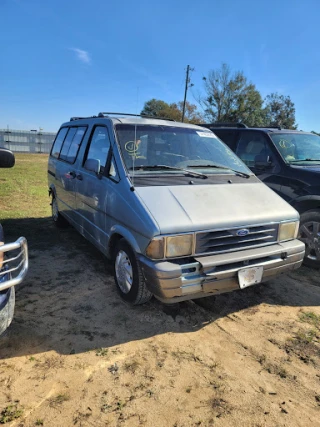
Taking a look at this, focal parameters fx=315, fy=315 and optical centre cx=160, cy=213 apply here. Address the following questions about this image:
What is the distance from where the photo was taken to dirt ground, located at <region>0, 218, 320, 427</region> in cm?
215

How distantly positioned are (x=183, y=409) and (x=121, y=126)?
119 inches

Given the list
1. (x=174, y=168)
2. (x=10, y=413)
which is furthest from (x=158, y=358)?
(x=174, y=168)

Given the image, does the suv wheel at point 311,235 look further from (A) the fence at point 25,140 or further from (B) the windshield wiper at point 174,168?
(A) the fence at point 25,140

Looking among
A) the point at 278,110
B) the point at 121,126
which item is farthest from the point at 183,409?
the point at 278,110

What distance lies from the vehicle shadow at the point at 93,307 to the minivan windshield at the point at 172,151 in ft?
4.99

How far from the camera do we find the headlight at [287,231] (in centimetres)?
344

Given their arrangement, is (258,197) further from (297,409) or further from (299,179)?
(297,409)

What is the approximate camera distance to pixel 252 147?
18.9 feet

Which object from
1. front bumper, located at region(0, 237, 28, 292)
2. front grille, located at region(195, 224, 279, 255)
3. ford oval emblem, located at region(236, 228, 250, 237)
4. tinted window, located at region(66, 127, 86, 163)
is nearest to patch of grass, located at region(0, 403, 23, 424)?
front bumper, located at region(0, 237, 28, 292)

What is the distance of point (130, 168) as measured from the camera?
3.51 m

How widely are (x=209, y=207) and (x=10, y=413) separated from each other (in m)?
2.30

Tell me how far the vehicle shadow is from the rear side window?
165cm

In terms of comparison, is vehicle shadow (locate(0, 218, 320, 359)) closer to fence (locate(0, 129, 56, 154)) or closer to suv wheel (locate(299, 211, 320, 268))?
suv wheel (locate(299, 211, 320, 268))

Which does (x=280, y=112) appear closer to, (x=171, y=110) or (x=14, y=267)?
(x=171, y=110)
